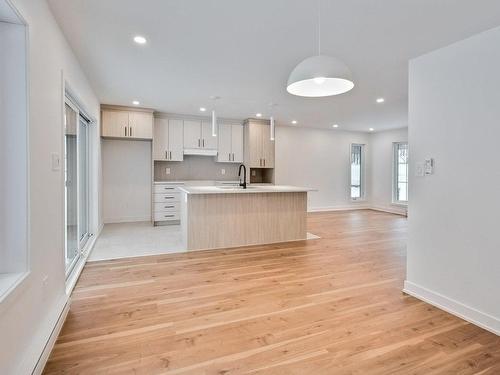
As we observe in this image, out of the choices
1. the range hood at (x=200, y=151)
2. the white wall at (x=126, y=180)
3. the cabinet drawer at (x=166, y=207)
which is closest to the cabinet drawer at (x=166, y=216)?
the cabinet drawer at (x=166, y=207)

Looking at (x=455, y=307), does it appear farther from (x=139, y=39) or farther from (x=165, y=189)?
(x=165, y=189)

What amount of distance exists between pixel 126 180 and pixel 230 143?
Result: 2540 millimetres

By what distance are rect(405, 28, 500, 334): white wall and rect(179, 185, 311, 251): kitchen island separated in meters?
2.15

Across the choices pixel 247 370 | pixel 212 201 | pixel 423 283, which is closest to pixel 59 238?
pixel 247 370

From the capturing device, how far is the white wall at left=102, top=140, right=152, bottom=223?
Result: 6.07 metres

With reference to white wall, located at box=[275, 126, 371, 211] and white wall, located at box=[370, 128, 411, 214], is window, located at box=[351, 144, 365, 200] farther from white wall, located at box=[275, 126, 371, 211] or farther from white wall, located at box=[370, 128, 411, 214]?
white wall, located at box=[370, 128, 411, 214]

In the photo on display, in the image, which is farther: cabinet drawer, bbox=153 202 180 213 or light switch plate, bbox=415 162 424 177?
cabinet drawer, bbox=153 202 180 213

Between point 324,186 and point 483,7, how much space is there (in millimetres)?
6409

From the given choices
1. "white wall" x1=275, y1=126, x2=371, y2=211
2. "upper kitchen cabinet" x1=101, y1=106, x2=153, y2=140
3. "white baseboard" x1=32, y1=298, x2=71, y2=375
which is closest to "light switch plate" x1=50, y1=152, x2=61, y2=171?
"white baseboard" x1=32, y1=298, x2=71, y2=375

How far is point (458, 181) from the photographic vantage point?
7.67 ft

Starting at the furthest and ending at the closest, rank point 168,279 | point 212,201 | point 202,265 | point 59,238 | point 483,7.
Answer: point 212,201, point 202,265, point 168,279, point 59,238, point 483,7

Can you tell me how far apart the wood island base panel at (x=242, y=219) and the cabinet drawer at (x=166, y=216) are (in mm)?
1642

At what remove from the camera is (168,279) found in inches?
120

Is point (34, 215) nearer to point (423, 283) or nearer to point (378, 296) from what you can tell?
point (378, 296)
